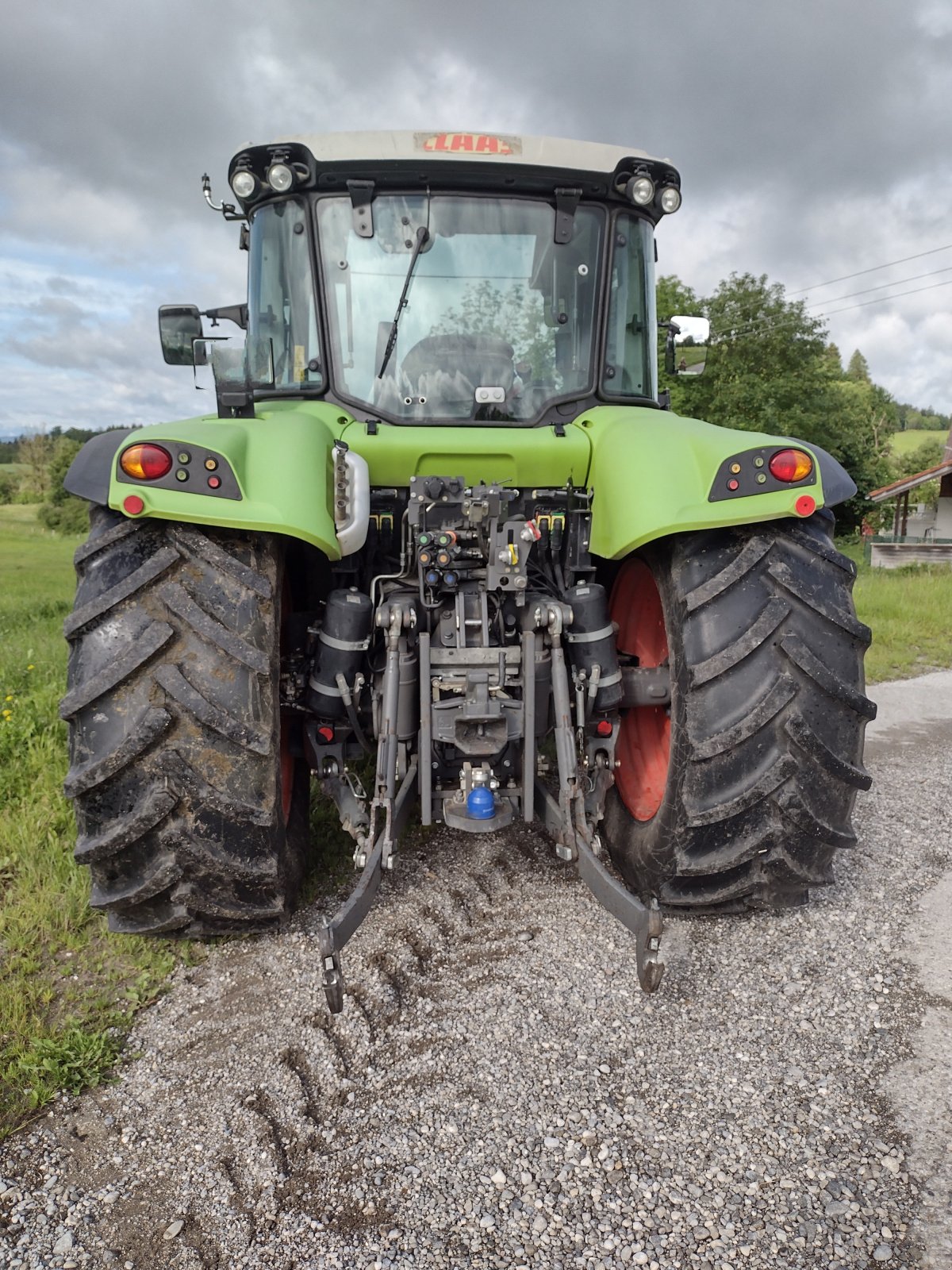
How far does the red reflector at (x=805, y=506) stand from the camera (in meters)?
2.46

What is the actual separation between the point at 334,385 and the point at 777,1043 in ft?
8.34

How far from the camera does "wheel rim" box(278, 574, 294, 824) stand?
9.56 feet

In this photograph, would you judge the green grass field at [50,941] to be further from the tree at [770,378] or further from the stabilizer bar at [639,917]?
the tree at [770,378]

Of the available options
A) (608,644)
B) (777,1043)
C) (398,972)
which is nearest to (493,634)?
(608,644)

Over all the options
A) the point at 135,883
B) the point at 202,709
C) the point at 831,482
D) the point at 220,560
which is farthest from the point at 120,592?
the point at 831,482

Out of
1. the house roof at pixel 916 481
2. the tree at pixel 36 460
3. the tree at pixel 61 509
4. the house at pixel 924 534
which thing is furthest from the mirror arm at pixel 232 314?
the tree at pixel 36 460

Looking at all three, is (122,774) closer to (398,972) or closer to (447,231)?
(398,972)

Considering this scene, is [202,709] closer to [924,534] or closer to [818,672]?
[818,672]

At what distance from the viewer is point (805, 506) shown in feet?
8.09

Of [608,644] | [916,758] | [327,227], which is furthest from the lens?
[916,758]

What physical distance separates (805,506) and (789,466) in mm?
124

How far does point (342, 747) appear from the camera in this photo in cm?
293

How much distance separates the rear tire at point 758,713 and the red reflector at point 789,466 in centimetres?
18

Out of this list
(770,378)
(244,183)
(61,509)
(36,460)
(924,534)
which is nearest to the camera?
(244,183)
